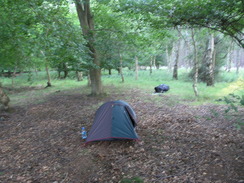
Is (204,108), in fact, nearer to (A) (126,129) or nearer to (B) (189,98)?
(B) (189,98)

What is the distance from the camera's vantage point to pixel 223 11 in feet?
11.7

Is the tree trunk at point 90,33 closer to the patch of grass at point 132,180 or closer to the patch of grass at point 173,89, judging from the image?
the patch of grass at point 173,89

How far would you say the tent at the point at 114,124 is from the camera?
16.5 ft

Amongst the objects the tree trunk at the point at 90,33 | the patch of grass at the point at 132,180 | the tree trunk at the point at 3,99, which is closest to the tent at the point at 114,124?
the patch of grass at the point at 132,180

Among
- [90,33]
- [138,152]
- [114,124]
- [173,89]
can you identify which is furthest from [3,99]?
[173,89]

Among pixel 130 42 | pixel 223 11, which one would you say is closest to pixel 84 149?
pixel 223 11

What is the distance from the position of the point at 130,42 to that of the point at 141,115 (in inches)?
167

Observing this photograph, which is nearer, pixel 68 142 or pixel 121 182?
pixel 121 182

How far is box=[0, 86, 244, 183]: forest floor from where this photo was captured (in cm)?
371

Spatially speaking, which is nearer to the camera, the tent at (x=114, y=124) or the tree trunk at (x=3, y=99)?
the tent at (x=114, y=124)

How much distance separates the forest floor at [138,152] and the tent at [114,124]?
0.99ft

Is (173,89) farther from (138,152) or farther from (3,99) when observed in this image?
(3,99)

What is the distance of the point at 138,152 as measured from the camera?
4.64 m

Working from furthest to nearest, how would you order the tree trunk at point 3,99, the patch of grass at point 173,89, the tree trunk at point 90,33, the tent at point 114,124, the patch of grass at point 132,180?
1. the tree trunk at point 90,33
2. the patch of grass at point 173,89
3. the tree trunk at point 3,99
4. the tent at point 114,124
5. the patch of grass at point 132,180
